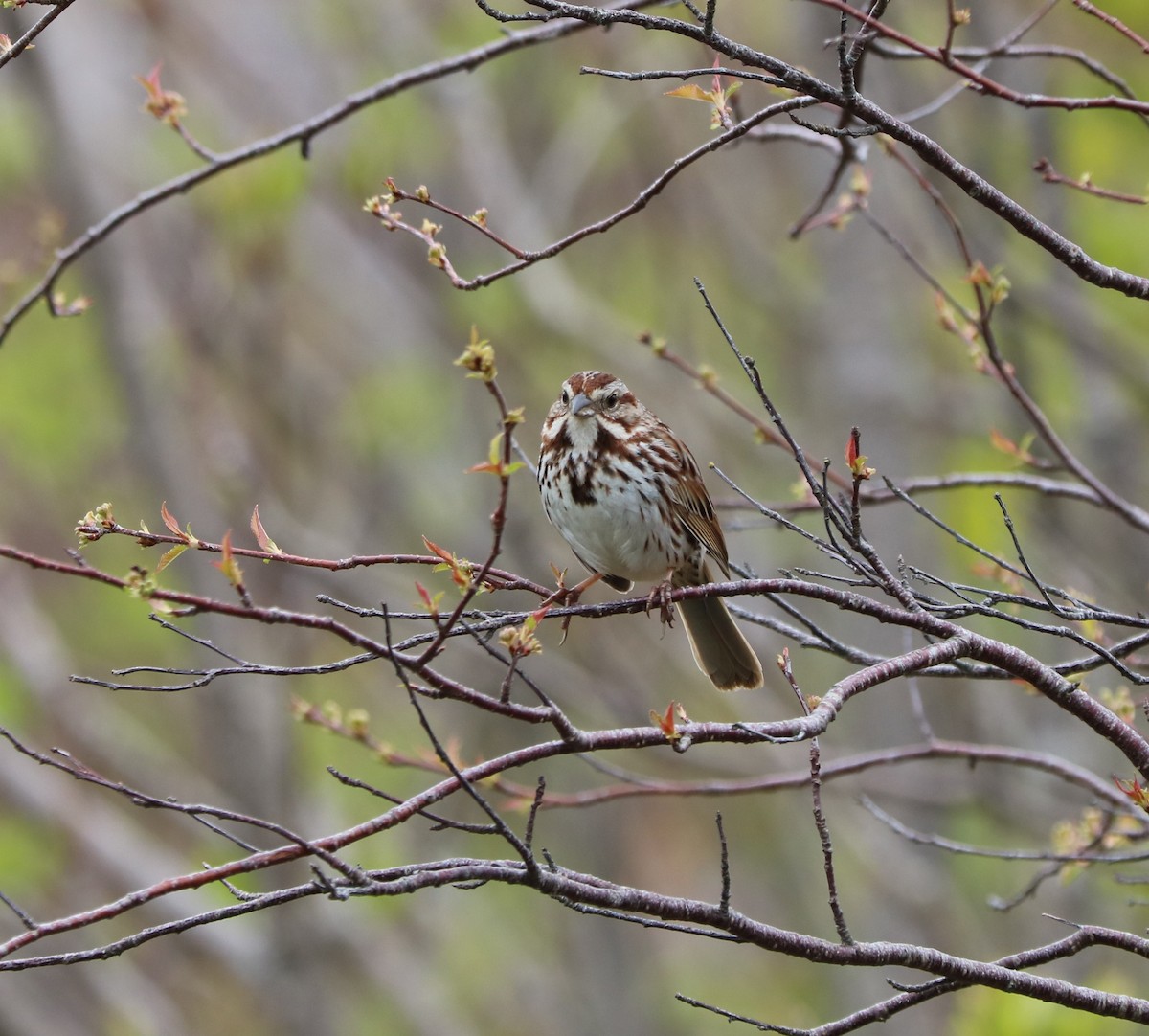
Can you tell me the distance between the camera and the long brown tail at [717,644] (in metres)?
4.95

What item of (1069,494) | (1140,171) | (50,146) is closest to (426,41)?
(50,146)

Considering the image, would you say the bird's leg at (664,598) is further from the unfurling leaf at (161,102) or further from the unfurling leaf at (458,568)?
the unfurling leaf at (161,102)

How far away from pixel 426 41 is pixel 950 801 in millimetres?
5592

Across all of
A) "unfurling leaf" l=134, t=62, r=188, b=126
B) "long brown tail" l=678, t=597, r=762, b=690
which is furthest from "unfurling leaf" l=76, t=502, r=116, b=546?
"long brown tail" l=678, t=597, r=762, b=690

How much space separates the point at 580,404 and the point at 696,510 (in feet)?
1.95

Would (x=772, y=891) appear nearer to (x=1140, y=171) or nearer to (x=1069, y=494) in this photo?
(x=1140, y=171)

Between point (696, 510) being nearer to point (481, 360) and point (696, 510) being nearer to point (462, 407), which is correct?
point (481, 360)

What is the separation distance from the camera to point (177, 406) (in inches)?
326

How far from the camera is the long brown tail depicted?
16.2 ft

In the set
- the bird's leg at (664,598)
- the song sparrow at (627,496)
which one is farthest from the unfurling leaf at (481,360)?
the song sparrow at (627,496)

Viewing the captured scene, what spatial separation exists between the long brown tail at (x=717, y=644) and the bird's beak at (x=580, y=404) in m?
0.84

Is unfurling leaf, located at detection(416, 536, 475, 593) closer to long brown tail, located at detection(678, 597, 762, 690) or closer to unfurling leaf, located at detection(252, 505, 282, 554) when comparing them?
unfurling leaf, located at detection(252, 505, 282, 554)

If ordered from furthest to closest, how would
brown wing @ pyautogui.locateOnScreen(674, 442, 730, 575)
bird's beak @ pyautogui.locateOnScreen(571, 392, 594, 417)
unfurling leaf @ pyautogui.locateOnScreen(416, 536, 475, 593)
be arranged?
brown wing @ pyautogui.locateOnScreen(674, 442, 730, 575)
bird's beak @ pyautogui.locateOnScreen(571, 392, 594, 417)
unfurling leaf @ pyautogui.locateOnScreen(416, 536, 475, 593)

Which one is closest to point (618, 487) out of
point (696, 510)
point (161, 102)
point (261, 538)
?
point (696, 510)
